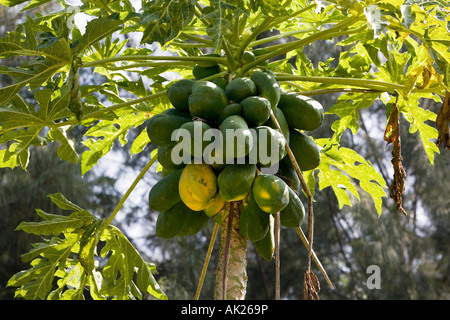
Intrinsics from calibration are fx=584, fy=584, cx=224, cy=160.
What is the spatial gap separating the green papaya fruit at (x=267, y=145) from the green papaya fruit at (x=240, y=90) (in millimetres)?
128

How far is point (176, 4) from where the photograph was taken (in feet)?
4.75

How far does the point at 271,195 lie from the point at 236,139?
0.47 ft

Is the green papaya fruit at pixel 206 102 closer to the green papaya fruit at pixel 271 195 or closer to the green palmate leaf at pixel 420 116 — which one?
the green papaya fruit at pixel 271 195

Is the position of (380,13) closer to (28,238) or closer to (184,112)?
(184,112)

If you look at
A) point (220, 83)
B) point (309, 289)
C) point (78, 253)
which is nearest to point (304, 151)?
point (220, 83)

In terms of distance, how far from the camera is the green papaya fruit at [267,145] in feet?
4.31

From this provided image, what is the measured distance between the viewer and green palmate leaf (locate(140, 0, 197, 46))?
1.44m

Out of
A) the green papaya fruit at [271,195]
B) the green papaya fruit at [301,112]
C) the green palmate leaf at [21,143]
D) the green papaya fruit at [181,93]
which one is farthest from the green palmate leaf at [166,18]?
the green palmate leaf at [21,143]

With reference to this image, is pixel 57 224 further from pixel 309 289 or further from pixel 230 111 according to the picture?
pixel 309 289

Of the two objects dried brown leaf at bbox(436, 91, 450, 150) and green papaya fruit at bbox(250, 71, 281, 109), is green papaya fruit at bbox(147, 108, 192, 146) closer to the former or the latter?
green papaya fruit at bbox(250, 71, 281, 109)

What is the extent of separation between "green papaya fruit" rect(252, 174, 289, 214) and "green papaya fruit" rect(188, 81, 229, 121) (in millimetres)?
212
